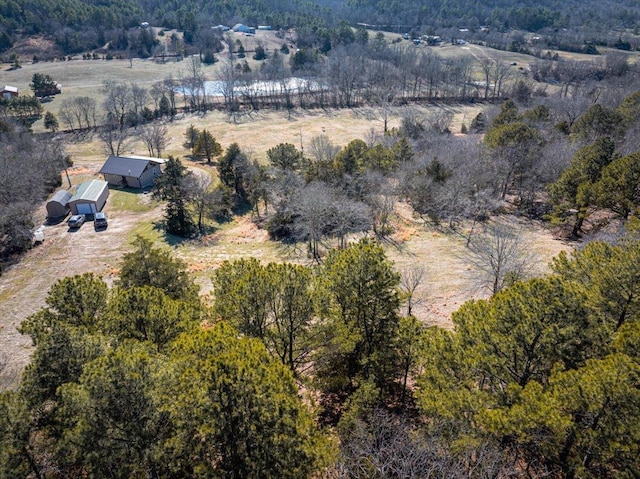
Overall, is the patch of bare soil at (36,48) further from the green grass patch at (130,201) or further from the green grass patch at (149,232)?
the green grass patch at (149,232)

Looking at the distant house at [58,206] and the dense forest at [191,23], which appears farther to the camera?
the dense forest at [191,23]

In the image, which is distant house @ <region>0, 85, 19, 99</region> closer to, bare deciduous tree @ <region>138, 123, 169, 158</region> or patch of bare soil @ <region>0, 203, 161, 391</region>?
bare deciduous tree @ <region>138, 123, 169, 158</region>

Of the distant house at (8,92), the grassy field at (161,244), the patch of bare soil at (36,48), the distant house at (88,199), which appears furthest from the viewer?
the patch of bare soil at (36,48)

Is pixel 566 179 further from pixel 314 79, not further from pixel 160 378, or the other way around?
pixel 314 79

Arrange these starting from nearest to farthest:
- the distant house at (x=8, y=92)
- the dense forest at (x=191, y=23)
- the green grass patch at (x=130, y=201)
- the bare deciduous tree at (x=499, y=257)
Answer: the bare deciduous tree at (x=499, y=257), the green grass patch at (x=130, y=201), the distant house at (x=8, y=92), the dense forest at (x=191, y=23)

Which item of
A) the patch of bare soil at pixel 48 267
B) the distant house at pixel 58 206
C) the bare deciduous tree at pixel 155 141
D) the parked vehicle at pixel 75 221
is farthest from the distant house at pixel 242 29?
the parked vehicle at pixel 75 221

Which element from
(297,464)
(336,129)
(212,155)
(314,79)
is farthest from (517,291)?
(314,79)

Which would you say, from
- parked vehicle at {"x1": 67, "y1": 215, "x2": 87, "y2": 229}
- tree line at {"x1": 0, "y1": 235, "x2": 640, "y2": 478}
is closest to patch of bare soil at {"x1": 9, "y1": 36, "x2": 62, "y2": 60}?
parked vehicle at {"x1": 67, "y1": 215, "x2": 87, "y2": 229}
